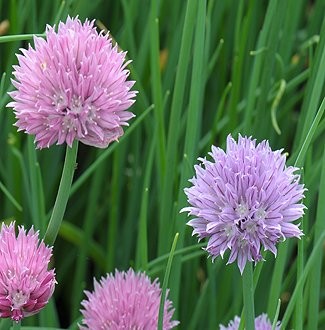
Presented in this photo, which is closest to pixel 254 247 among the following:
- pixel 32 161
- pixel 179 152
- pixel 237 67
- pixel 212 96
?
pixel 32 161

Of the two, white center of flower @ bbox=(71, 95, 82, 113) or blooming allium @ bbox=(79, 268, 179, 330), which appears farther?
blooming allium @ bbox=(79, 268, 179, 330)

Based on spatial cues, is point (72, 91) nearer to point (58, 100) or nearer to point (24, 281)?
point (58, 100)

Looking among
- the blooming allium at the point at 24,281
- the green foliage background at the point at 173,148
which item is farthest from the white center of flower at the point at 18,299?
the green foliage background at the point at 173,148

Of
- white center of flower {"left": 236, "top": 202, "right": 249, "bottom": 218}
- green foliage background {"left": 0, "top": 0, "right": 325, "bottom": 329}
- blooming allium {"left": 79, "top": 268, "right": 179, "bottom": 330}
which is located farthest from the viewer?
green foliage background {"left": 0, "top": 0, "right": 325, "bottom": 329}

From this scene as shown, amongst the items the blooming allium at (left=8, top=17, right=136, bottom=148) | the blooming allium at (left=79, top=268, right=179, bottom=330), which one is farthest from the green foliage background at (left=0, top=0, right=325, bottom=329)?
the blooming allium at (left=8, top=17, right=136, bottom=148)

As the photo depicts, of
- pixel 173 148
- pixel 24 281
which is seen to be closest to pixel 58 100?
pixel 24 281

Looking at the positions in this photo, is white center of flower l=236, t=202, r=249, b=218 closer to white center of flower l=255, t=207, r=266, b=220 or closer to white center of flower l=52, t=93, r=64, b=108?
white center of flower l=255, t=207, r=266, b=220
